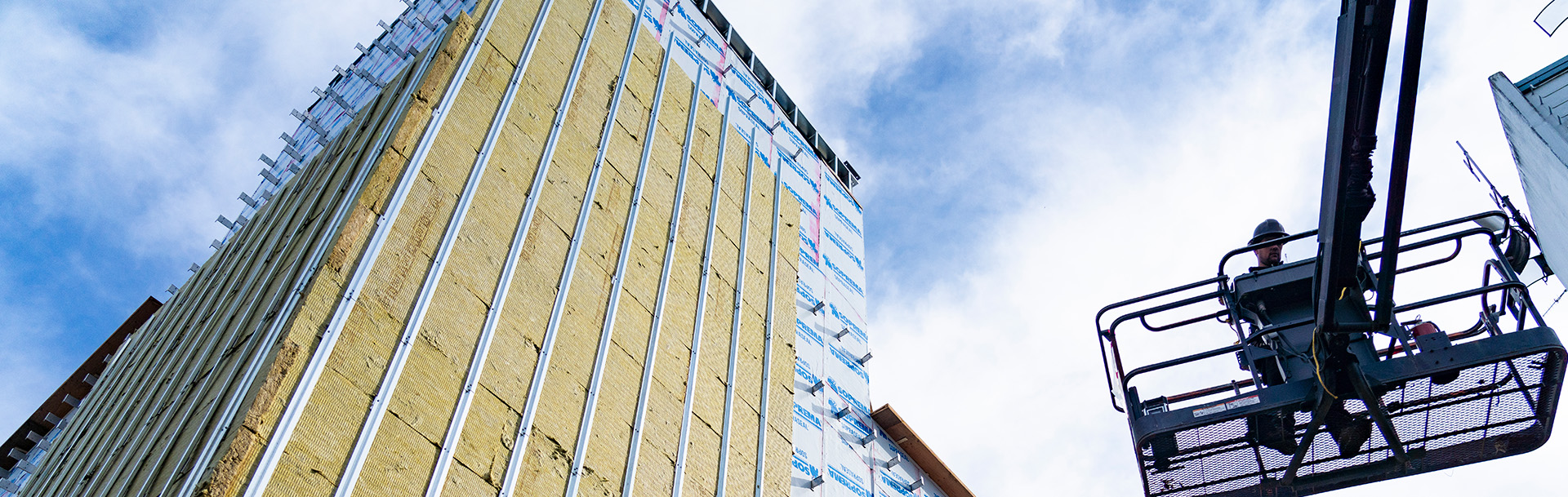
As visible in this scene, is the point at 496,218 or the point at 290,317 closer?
the point at 290,317

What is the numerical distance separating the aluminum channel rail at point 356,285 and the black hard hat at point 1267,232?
22.1ft

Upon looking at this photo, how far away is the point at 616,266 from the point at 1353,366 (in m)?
7.14

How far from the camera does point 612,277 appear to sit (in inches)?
417

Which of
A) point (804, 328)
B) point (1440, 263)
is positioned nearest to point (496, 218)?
point (804, 328)

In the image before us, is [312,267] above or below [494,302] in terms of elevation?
below

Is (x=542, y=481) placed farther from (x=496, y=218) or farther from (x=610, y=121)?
(x=610, y=121)

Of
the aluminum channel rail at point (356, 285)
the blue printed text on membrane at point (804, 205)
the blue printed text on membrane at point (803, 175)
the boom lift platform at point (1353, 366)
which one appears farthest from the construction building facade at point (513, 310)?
the boom lift platform at point (1353, 366)

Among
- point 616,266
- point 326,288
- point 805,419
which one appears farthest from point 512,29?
point 805,419

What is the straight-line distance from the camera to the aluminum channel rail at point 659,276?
9.41 metres

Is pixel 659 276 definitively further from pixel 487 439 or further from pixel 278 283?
pixel 278 283

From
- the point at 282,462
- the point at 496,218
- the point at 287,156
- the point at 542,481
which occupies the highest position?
the point at 287,156

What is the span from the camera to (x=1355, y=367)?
571 centimetres

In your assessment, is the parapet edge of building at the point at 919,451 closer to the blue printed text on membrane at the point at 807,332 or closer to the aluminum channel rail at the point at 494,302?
the blue printed text on membrane at the point at 807,332

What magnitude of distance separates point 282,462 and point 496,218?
3398 mm
